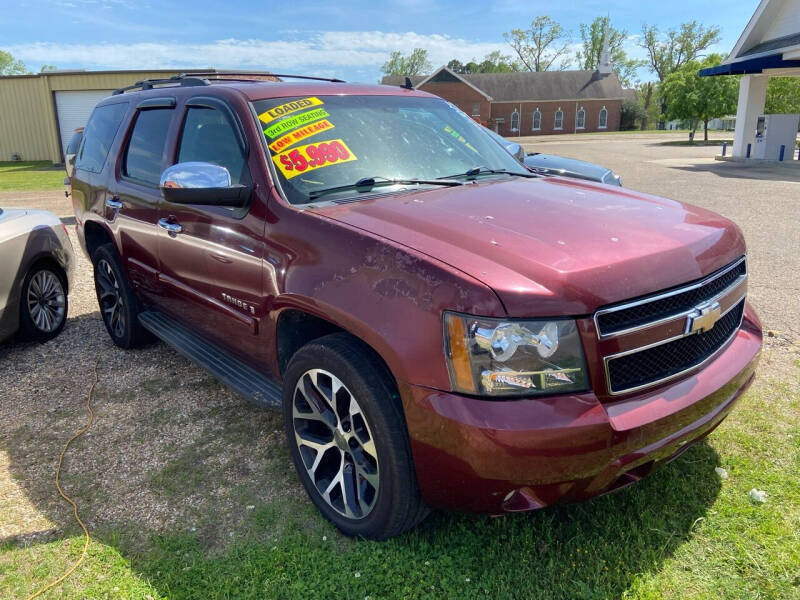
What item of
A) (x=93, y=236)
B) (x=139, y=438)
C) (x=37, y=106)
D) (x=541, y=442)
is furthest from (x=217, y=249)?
(x=37, y=106)

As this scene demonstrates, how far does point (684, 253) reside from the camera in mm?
2432

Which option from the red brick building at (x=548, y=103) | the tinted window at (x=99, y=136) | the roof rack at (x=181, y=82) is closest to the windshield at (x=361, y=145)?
the roof rack at (x=181, y=82)

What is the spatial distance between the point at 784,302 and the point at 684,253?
4.18m

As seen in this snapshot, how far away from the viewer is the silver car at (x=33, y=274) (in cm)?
486

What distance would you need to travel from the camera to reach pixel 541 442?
207 cm

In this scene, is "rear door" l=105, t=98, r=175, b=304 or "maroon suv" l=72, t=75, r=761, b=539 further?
"rear door" l=105, t=98, r=175, b=304

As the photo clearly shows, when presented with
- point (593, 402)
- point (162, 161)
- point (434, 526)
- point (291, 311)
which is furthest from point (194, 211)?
point (593, 402)

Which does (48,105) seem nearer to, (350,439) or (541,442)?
(350,439)

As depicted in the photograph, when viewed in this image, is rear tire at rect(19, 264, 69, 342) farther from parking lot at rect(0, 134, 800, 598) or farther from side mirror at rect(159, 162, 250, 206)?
side mirror at rect(159, 162, 250, 206)

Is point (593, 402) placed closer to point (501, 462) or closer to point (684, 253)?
point (501, 462)

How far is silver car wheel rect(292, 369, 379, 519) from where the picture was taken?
8.44 feet

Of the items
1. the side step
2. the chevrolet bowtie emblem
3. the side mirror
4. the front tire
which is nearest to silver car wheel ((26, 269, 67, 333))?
the side step

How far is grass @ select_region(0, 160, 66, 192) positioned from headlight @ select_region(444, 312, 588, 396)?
62.1 feet

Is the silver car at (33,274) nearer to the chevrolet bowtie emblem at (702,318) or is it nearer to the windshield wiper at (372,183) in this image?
the windshield wiper at (372,183)
